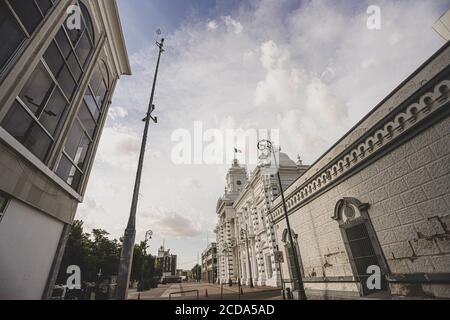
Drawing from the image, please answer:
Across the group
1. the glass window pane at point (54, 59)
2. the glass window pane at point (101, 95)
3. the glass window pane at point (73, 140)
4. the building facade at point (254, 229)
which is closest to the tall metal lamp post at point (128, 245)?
the glass window pane at point (54, 59)

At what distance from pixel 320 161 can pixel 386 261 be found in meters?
5.15

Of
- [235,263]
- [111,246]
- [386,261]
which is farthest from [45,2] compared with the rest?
[235,263]

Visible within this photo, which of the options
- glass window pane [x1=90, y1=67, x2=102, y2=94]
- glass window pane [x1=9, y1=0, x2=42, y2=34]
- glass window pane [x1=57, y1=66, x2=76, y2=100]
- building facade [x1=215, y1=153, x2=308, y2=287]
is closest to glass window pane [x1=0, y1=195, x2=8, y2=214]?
glass window pane [x1=57, y1=66, x2=76, y2=100]

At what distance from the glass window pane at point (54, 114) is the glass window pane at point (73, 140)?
0.92m

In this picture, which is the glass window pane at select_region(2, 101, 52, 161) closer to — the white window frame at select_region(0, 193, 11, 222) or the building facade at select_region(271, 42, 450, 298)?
the white window frame at select_region(0, 193, 11, 222)

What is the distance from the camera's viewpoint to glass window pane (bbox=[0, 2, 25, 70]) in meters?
5.33

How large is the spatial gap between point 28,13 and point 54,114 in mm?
3070

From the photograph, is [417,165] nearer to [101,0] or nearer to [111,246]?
[101,0]

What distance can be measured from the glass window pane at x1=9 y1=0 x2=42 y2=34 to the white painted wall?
5.19 meters

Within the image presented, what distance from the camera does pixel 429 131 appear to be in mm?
6074

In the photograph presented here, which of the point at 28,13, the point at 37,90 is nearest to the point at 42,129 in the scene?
the point at 37,90

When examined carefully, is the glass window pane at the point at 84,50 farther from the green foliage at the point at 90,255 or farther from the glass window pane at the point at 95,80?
the green foliage at the point at 90,255

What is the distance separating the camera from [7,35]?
5484mm

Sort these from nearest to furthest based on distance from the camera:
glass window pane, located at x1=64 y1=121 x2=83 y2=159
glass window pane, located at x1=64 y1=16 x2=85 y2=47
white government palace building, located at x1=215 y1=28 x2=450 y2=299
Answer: white government palace building, located at x1=215 y1=28 x2=450 y2=299
glass window pane, located at x1=64 y1=16 x2=85 y2=47
glass window pane, located at x1=64 y1=121 x2=83 y2=159
